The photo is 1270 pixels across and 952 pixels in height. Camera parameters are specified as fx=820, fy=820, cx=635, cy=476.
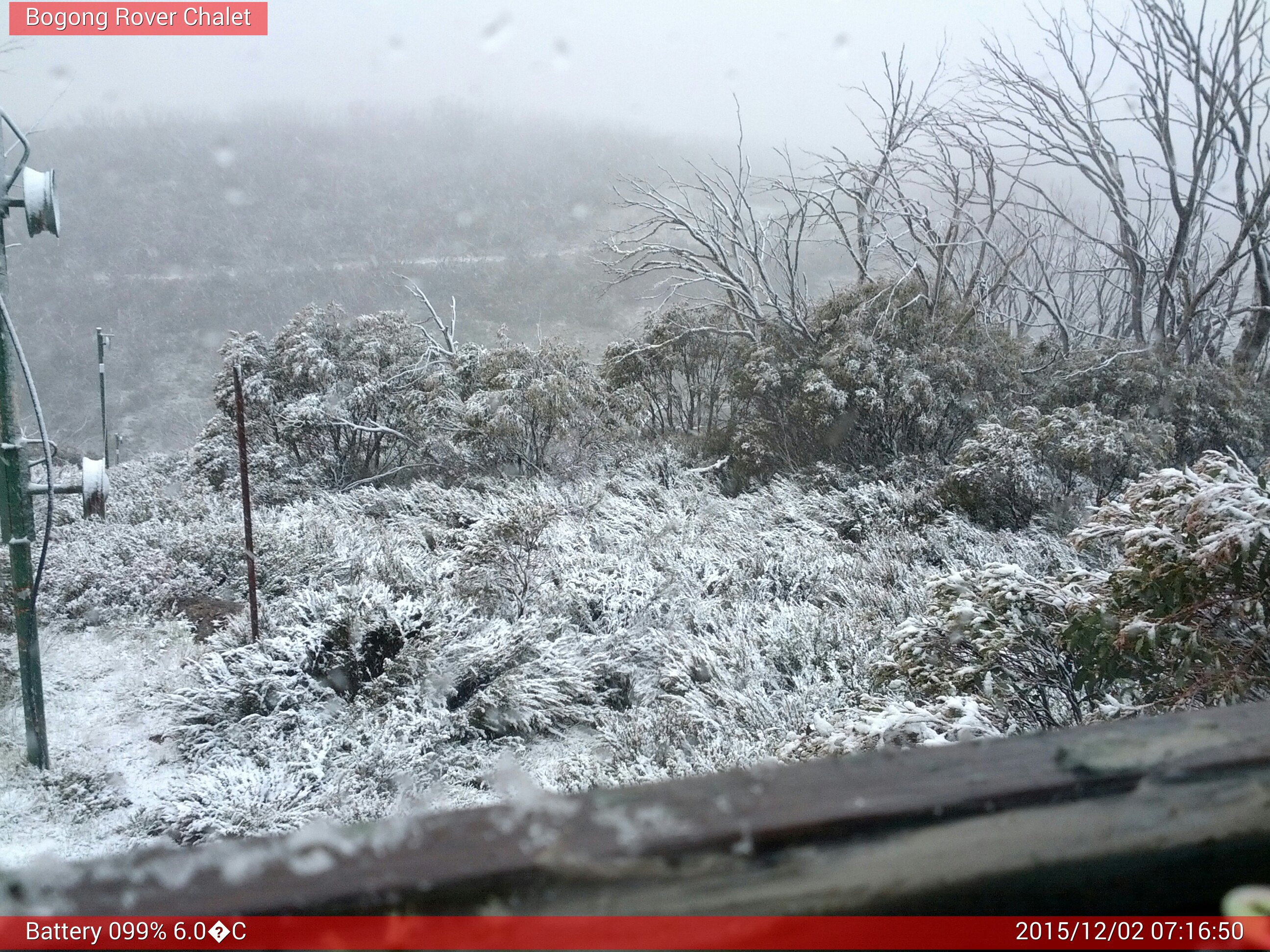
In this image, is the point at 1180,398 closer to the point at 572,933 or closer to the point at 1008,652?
the point at 1008,652

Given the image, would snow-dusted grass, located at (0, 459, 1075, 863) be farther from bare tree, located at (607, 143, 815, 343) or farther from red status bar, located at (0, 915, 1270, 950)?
bare tree, located at (607, 143, 815, 343)

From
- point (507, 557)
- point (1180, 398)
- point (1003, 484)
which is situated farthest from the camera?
point (1180, 398)

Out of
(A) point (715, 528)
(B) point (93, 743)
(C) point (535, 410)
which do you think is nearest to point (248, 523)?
(B) point (93, 743)

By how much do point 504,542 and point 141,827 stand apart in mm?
3380

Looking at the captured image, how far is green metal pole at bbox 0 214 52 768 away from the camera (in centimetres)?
376

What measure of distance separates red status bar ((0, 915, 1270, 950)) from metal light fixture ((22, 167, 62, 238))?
4.18 metres

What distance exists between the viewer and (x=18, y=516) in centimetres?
393

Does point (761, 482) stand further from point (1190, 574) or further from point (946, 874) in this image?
point (946, 874)

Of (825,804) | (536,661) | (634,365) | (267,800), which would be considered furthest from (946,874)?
(634,365)

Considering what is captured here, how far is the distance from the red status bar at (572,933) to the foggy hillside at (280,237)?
22.5 m

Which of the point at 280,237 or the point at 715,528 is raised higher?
the point at 280,237

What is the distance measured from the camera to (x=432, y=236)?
3906cm

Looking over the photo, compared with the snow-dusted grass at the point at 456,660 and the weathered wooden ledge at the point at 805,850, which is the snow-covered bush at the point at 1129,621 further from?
the weathered wooden ledge at the point at 805,850

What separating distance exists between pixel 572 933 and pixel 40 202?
442 centimetres
